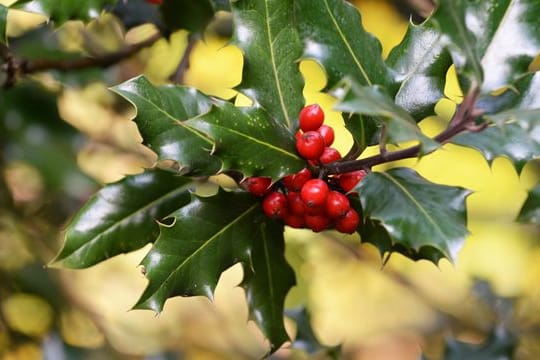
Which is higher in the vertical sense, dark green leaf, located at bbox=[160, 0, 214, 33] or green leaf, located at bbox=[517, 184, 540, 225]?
green leaf, located at bbox=[517, 184, 540, 225]

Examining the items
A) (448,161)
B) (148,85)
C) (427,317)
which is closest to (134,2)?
(148,85)

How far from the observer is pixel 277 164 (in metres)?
0.92

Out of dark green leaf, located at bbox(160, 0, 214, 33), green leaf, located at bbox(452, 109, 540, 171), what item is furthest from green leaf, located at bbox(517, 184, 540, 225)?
dark green leaf, located at bbox(160, 0, 214, 33)

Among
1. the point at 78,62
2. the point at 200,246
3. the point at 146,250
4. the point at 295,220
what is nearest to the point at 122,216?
the point at 200,246

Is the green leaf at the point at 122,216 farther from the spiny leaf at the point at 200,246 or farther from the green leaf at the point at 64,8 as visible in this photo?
the green leaf at the point at 64,8

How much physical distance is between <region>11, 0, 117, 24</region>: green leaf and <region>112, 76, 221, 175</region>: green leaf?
0.23 m

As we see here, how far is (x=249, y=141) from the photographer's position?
915 mm

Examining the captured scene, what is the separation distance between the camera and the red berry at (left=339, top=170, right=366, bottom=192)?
931 mm

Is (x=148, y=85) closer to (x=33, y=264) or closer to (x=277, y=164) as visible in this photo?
(x=277, y=164)

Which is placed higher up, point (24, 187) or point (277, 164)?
point (277, 164)

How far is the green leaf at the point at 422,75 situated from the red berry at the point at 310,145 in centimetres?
12

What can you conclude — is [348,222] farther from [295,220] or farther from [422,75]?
[422,75]

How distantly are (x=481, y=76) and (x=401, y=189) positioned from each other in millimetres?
162

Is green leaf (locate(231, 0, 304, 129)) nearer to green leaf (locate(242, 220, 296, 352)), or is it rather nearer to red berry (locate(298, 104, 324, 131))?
red berry (locate(298, 104, 324, 131))
